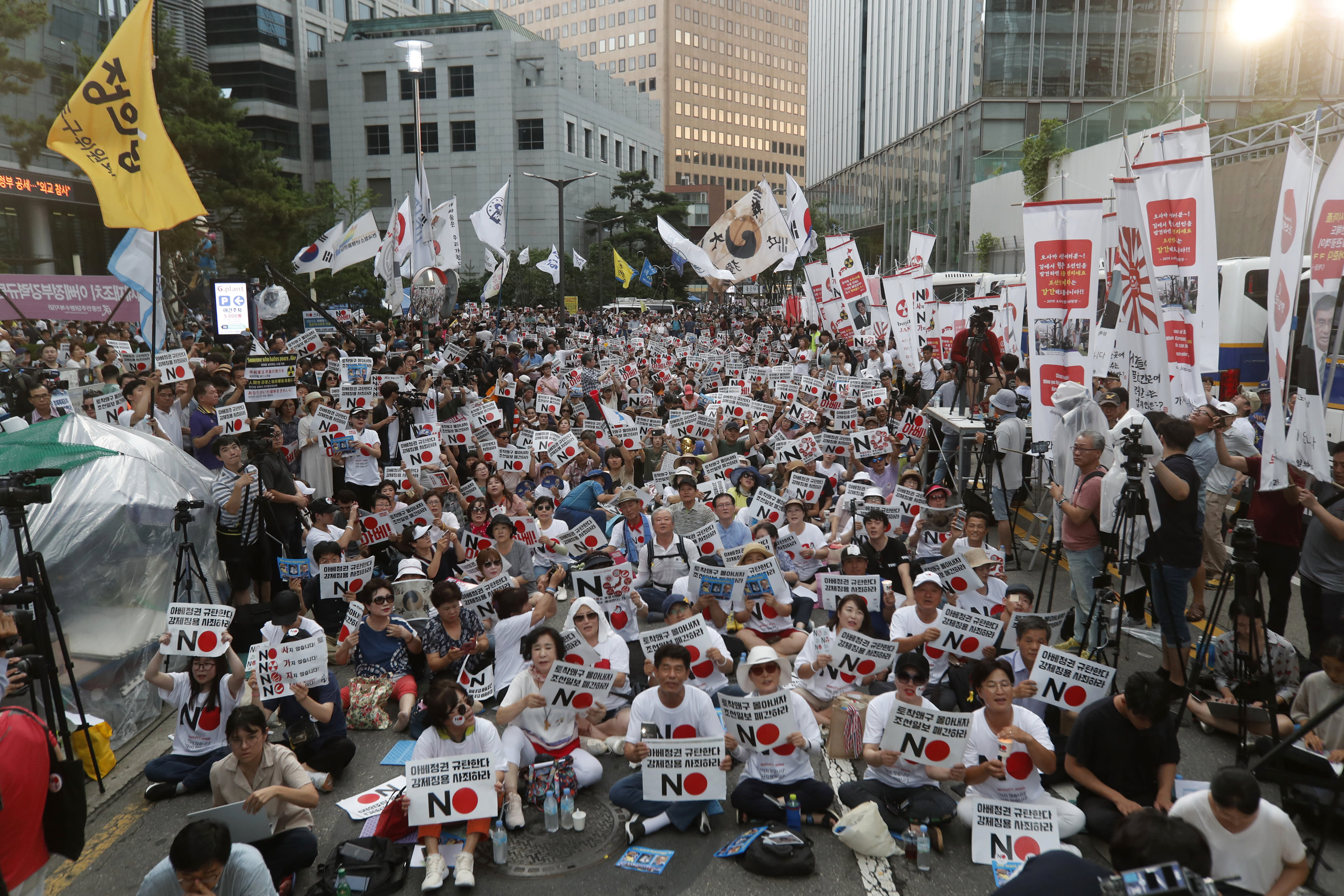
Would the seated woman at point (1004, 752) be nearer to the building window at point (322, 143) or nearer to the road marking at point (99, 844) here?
the road marking at point (99, 844)

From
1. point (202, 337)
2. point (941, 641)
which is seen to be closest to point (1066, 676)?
point (941, 641)

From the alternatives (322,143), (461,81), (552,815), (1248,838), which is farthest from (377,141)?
(1248,838)

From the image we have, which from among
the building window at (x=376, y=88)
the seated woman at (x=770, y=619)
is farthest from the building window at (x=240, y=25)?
the seated woman at (x=770, y=619)

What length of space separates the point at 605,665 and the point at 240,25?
70514 millimetres

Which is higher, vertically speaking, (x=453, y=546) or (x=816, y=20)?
(x=816, y=20)

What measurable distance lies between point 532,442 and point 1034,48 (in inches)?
1348

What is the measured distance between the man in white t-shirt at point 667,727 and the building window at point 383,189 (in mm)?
70641

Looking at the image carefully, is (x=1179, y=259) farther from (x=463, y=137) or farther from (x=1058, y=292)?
(x=463, y=137)

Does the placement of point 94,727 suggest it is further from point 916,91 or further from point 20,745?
point 916,91

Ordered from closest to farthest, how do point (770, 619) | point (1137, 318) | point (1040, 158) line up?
1. point (770, 619)
2. point (1137, 318)
3. point (1040, 158)

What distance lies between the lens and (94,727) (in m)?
6.85

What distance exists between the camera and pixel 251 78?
214 feet

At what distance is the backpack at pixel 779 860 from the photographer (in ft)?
17.7

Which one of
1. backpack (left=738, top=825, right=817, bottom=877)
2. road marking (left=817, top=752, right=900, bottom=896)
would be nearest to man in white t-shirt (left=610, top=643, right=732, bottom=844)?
backpack (left=738, top=825, right=817, bottom=877)
